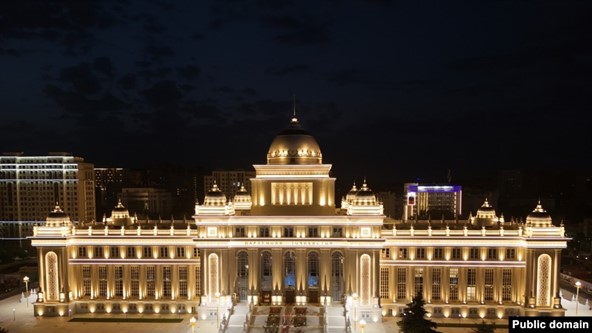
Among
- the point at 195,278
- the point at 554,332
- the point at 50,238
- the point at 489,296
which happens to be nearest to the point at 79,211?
the point at 50,238

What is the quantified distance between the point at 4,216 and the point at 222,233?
70809 mm

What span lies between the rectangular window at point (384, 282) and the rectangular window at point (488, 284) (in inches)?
398

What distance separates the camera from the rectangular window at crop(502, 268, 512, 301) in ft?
157

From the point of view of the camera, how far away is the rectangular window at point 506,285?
1879 inches

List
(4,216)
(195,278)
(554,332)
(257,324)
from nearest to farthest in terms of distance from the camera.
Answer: (554,332), (257,324), (195,278), (4,216)

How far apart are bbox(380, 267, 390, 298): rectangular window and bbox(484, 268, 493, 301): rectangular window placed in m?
10.1

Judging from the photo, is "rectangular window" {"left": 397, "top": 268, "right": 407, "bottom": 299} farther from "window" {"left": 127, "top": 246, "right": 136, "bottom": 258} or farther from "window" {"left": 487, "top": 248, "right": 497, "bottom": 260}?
"window" {"left": 127, "top": 246, "right": 136, "bottom": 258}

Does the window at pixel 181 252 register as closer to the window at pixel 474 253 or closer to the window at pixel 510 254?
the window at pixel 474 253

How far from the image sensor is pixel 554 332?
101ft

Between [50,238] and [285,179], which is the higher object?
[285,179]

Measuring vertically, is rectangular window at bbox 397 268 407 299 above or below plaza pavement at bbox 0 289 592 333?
above

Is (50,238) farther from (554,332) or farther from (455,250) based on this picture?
(554,332)

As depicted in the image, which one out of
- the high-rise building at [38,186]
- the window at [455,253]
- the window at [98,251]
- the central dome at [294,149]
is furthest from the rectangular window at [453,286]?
the high-rise building at [38,186]

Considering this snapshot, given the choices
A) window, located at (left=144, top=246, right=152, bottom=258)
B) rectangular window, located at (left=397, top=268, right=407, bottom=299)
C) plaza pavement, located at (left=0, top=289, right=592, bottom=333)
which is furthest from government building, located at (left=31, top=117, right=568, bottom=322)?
plaza pavement, located at (left=0, top=289, right=592, bottom=333)
